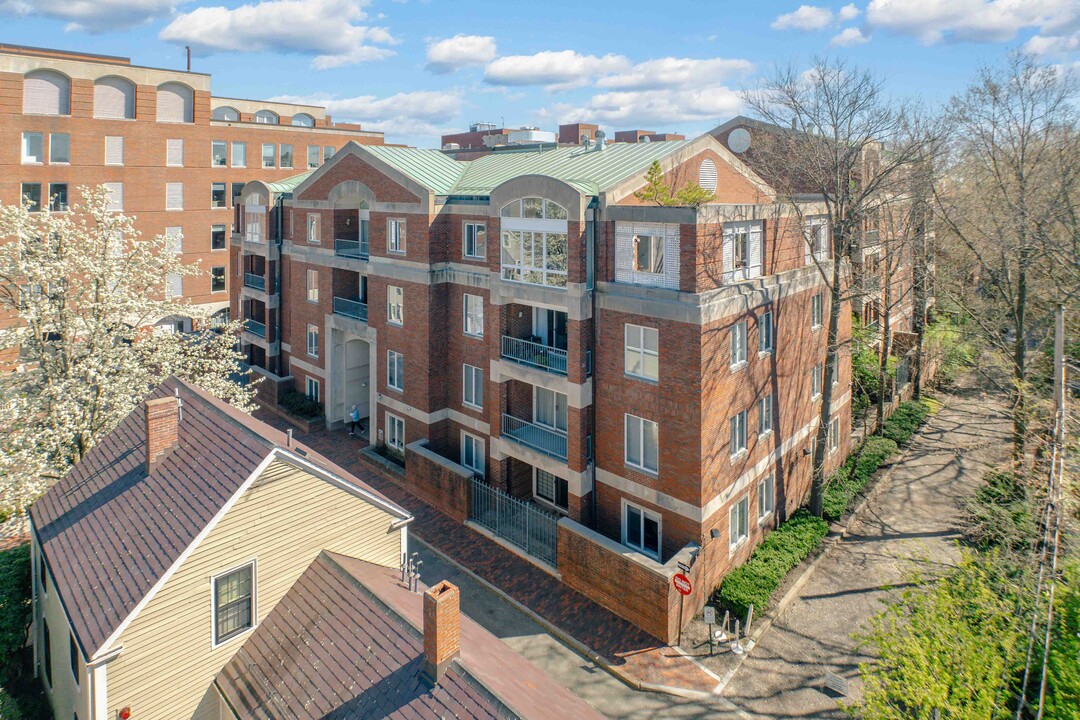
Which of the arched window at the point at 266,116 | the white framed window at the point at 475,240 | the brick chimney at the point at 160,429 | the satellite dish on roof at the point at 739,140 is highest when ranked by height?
the arched window at the point at 266,116

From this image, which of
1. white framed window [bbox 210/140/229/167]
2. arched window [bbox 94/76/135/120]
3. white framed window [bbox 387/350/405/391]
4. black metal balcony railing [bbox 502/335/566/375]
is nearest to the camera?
black metal balcony railing [bbox 502/335/566/375]

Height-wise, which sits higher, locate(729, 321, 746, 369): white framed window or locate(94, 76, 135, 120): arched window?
locate(94, 76, 135, 120): arched window

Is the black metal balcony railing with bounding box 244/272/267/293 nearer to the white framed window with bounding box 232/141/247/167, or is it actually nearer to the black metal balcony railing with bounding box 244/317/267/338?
the black metal balcony railing with bounding box 244/317/267/338

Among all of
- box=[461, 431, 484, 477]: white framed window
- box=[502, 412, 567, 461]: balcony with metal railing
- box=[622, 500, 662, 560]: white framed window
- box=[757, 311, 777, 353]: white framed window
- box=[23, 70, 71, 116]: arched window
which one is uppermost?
box=[23, 70, 71, 116]: arched window

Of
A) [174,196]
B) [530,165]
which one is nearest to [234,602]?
[530,165]

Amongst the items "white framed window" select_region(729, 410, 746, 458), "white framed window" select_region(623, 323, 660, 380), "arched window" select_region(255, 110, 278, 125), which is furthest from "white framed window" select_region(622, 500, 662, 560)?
"arched window" select_region(255, 110, 278, 125)

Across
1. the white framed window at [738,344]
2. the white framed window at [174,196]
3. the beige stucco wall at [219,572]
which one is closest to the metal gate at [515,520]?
the white framed window at [738,344]

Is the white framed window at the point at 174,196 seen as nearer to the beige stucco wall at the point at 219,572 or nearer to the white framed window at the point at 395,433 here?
the white framed window at the point at 395,433
